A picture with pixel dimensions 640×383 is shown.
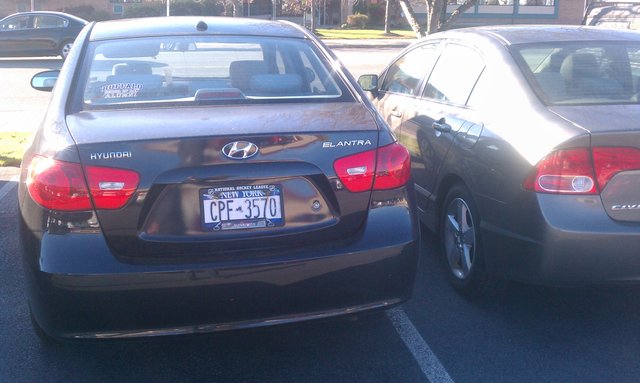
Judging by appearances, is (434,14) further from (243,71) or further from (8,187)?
(243,71)

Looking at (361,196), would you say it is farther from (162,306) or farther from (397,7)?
(397,7)

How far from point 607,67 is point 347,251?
2.39 m

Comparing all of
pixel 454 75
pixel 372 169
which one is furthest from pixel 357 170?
pixel 454 75

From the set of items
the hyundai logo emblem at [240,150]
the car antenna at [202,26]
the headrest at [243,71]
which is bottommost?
the hyundai logo emblem at [240,150]

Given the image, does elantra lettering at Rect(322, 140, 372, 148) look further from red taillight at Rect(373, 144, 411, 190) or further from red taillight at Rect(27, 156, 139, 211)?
red taillight at Rect(27, 156, 139, 211)

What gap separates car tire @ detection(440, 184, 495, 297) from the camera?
448 cm

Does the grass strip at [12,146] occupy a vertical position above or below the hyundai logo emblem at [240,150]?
below

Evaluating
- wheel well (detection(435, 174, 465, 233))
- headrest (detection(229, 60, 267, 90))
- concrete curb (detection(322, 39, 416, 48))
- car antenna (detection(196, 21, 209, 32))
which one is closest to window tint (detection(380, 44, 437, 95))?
wheel well (detection(435, 174, 465, 233))

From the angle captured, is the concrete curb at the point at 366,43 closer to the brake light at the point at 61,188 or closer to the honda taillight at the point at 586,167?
the honda taillight at the point at 586,167

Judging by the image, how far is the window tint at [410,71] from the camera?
588 cm

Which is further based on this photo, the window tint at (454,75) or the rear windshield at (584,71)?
the window tint at (454,75)

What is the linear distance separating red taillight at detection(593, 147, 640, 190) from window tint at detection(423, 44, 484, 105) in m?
1.31

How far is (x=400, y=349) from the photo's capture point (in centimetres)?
405

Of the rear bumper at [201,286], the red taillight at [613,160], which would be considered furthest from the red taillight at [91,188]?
the red taillight at [613,160]
